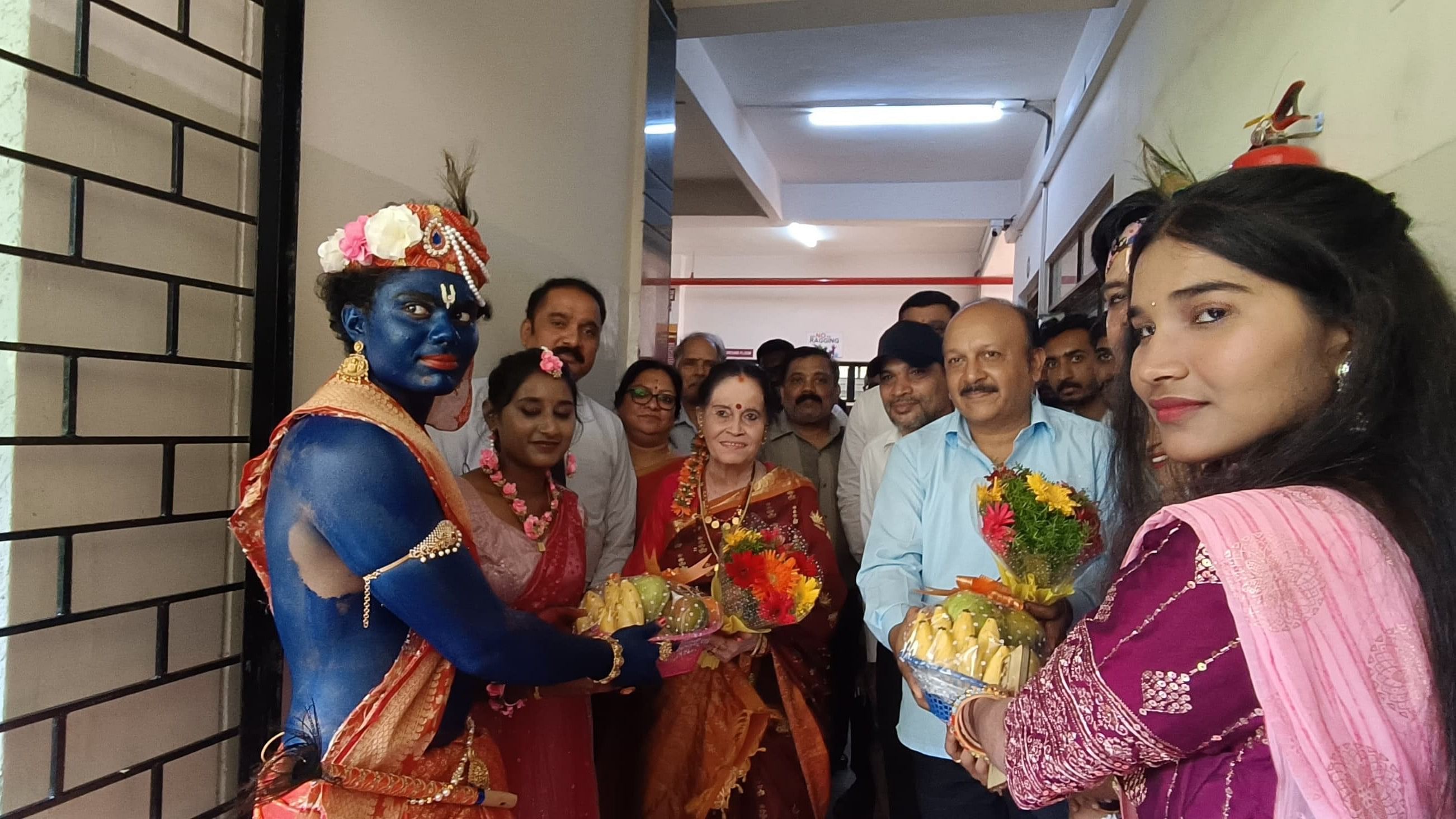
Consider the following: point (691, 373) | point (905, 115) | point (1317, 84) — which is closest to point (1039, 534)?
point (1317, 84)

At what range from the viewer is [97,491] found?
54.2 inches

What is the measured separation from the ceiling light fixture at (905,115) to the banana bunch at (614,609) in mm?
5441

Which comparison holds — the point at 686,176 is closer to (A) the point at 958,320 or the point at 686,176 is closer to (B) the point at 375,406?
(A) the point at 958,320

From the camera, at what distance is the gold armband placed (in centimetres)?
115

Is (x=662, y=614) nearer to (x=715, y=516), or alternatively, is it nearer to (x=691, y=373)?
(x=715, y=516)

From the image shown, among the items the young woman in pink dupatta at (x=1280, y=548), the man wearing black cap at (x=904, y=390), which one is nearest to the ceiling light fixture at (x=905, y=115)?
the man wearing black cap at (x=904, y=390)

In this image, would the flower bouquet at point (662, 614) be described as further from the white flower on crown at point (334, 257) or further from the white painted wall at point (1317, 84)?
the white painted wall at point (1317, 84)

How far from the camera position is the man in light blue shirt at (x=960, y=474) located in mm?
1802

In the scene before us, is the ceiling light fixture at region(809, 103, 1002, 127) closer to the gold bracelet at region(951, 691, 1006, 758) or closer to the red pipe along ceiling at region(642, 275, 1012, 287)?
the red pipe along ceiling at region(642, 275, 1012, 287)

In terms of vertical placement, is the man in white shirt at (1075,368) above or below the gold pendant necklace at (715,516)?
above

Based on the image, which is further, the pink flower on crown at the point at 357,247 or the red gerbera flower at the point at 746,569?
the red gerbera flower at the point at 746,569

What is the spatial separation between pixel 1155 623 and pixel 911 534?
3.60 ft

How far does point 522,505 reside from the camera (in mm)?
2006

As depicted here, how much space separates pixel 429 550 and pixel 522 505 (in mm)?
835
